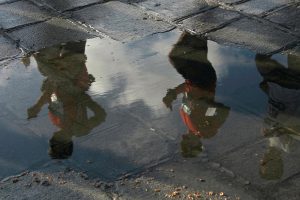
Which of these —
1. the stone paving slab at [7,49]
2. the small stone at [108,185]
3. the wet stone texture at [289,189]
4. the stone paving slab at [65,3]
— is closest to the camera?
the wet stone texture at [289,189]

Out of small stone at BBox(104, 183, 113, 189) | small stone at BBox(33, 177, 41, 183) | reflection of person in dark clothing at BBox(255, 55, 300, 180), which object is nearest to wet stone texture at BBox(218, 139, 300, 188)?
reflection of person in dark clothing at BBox(255, 55, 300, 180)

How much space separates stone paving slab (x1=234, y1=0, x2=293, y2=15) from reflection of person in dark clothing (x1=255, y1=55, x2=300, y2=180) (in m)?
1.34

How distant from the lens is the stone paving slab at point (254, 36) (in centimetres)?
620

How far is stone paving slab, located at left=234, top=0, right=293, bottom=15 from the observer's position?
711cm

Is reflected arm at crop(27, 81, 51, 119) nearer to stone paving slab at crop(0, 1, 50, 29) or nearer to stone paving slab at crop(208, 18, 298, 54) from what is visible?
stone paving slab at crop(0, 1, 50, 29)

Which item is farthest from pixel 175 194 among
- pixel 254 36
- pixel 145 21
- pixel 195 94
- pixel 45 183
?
pixel 145 21

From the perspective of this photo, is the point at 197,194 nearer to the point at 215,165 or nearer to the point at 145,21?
the point at 215,165

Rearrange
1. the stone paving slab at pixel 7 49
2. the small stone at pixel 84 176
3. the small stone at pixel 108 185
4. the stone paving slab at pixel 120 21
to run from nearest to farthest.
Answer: the small stone at pixel 108 185 < the small stone at pixel 84 176 < the stone paving slab at pixel 7 49 < the stone paving slab at pixel 120 21

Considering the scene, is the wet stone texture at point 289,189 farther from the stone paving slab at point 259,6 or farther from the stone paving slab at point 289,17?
the stone paving slab at point 259,6

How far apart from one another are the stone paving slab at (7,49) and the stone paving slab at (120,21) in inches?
41.7

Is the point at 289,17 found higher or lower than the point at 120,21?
higher

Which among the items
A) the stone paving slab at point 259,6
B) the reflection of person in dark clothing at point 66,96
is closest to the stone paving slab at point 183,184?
the reflection of person in dark clothing at point 66,96

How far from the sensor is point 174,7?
728 cm

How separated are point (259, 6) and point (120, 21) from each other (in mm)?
1927
